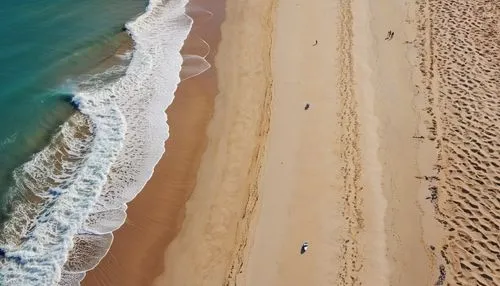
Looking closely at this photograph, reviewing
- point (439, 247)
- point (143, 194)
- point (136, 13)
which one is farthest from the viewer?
point (136, 13)

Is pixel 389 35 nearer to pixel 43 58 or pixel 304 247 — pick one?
pixel 304 247

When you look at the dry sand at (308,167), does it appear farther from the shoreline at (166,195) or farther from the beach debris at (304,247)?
the shoreline at (166,195)

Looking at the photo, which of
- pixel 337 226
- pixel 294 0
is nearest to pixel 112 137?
pixel 337 226

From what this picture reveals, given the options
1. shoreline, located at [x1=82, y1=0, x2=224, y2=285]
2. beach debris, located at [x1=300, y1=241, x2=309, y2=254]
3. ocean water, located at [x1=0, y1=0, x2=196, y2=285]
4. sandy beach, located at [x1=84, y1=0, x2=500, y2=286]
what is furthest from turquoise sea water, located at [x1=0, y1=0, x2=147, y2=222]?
beach debris, located at [x1=300, y1=241, x2=309, y2=254]

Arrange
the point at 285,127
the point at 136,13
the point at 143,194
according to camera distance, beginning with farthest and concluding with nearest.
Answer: the point at 136,13 < the point at 285,127 < the point at 143,194

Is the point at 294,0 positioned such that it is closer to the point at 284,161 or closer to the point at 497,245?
the point at 284,161

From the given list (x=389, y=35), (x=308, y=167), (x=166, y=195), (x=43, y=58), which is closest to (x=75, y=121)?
(x=43, y=58)

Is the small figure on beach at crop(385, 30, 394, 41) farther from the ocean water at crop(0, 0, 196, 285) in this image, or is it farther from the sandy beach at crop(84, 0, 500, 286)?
the ocean water at crop(0, 0, 196, 285)
